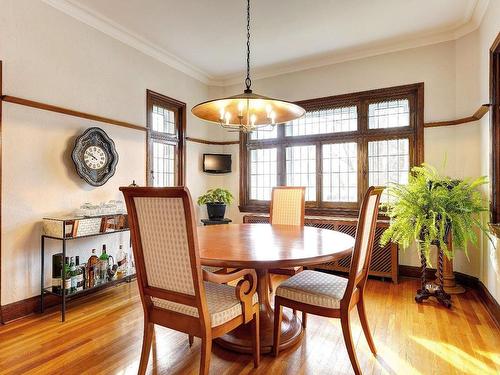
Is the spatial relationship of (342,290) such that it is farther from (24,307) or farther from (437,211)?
(24,307)

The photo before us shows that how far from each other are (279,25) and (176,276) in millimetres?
2988

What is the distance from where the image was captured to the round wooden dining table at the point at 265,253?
1.63m

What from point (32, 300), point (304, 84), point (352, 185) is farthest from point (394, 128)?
point (32, 300)

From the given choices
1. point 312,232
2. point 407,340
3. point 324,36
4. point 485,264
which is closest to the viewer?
point 407,340

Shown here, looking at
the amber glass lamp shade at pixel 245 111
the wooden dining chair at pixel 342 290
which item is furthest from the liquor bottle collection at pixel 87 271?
the wooden dining chair at pixel 342 290

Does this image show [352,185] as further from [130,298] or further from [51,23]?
[51,23]

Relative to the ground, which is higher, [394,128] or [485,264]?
[394,128]

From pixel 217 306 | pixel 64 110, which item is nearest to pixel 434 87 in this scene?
pixel 217 306

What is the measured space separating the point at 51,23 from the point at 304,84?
3116 millimetres

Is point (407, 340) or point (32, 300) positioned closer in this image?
point (407, 340)

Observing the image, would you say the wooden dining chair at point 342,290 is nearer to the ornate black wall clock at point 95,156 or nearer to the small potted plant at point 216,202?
the ornate black wall clock at point 95,156

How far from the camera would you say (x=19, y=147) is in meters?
2.58

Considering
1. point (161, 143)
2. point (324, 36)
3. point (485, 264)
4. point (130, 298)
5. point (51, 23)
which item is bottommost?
point (130, 298)

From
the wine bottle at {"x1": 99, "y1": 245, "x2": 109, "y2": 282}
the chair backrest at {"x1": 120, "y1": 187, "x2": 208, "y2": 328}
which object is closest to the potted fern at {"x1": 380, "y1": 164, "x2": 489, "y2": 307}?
the chair backrest at {"x1": 120, "y1": 187, "x2": 208, "y2": 328}
